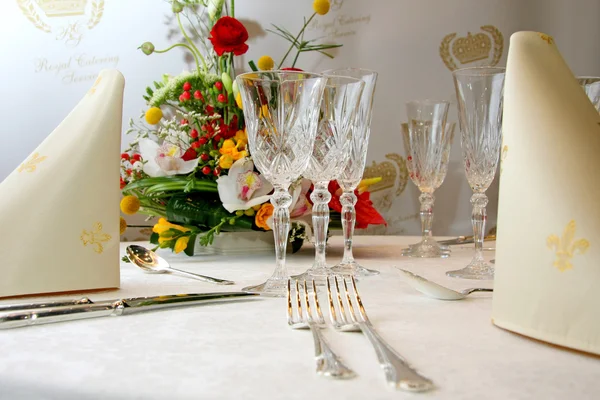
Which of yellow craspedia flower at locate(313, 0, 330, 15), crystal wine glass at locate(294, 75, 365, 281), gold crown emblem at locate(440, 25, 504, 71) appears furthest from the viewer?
gold crown emblem at locate(440, 25, 504, 71)

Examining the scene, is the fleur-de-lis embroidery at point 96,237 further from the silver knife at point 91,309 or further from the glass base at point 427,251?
the glass base at point 427,251

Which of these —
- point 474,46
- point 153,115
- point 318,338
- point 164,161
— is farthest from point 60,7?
point 318,338

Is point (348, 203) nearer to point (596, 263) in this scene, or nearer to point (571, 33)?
point (596, 263)

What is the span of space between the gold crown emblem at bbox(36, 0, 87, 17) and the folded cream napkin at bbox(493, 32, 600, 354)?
190 cm

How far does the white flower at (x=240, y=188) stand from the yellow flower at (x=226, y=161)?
17mm

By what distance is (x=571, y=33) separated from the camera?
79.5 inches

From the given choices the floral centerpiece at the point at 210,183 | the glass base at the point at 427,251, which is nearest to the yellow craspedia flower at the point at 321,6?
the floral centerpiece at the point at 210,183

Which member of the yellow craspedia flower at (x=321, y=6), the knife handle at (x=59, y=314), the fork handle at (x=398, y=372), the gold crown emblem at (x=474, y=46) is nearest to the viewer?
the fork handle at (x=398, y=372)

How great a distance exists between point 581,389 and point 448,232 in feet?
5.78

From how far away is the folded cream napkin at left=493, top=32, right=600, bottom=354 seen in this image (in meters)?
0.46

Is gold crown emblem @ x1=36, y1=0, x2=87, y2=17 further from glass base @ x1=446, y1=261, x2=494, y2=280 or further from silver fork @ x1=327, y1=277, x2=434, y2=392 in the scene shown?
silver fork @ x1=327, y1=277, x2=434, y2=392

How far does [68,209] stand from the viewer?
0.71 meters

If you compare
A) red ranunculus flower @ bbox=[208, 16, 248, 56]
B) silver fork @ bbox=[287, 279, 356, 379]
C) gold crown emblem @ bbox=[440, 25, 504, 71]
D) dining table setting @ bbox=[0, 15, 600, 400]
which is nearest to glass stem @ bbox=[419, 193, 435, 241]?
dining table setting @ bbox=[0, 15, 600, 400]

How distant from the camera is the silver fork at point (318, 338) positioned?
41 centimetres
